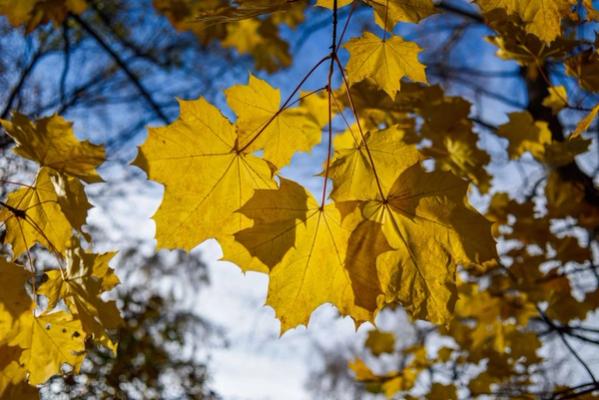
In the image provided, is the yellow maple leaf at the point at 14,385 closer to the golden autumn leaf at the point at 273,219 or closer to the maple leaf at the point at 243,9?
the golden autumn leaf at the point at 273,219

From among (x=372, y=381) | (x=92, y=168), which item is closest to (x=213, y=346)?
(x=372, y=381)

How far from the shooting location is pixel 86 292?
1.24m

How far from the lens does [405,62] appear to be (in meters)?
1.25

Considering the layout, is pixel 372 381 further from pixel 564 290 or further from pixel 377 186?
pixel 377 186

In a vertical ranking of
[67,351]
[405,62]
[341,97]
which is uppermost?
[405,62]

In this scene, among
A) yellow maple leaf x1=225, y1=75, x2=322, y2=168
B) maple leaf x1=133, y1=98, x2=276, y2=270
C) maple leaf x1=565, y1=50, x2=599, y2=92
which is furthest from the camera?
maple leaf x1=565, y1=50, x2=599, y2=92

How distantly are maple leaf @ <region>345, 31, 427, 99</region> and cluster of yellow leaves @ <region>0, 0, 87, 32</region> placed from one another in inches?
58.4

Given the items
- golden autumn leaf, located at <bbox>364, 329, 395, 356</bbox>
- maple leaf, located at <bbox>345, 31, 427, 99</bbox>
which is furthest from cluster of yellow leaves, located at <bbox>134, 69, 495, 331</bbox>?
golden autumn leaf, located at <bbox>364, 329, 395, 356</bbox>

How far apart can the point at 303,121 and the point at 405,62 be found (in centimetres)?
62

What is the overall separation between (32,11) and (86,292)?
1.55 meters

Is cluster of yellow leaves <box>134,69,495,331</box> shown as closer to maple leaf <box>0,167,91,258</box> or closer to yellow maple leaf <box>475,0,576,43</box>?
maple leaf <box>0,167,91,258</box>

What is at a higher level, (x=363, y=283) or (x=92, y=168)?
(x=92, y=168)

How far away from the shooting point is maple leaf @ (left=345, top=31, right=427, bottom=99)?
1212 mm

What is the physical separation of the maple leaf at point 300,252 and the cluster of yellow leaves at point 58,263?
46 centimetres
